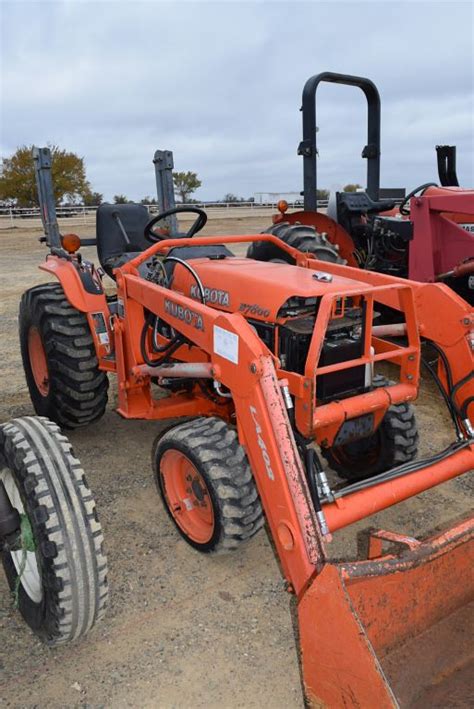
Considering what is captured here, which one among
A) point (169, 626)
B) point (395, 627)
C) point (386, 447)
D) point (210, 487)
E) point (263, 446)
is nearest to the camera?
point (395, 627)

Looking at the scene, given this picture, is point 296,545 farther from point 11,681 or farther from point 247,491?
point 11,681

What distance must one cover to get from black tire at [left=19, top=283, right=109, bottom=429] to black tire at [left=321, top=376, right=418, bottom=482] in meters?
1.53

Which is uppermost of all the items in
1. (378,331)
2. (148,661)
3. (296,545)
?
(378,331)

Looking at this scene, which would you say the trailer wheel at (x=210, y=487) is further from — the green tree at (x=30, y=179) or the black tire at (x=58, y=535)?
the green tree at (x=30, y=179)

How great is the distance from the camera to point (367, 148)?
5.90 meters

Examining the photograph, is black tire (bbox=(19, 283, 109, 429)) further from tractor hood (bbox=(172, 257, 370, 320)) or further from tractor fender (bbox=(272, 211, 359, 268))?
tractor fender (bbox=(272, 211, 359, 268))

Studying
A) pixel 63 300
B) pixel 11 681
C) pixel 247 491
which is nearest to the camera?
pixel 11 681

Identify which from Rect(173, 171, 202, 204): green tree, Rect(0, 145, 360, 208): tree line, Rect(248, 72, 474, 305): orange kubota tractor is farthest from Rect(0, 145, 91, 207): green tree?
Rect(248, 72, 474, 305): orange kubota tractor

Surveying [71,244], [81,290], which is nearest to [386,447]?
[81,290]

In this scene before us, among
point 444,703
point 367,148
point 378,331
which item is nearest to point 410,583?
point 444,703

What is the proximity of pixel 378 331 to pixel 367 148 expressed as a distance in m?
3.34

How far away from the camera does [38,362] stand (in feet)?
14.5

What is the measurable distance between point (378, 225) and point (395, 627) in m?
4.03

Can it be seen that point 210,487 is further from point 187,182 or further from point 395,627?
point 187,182
